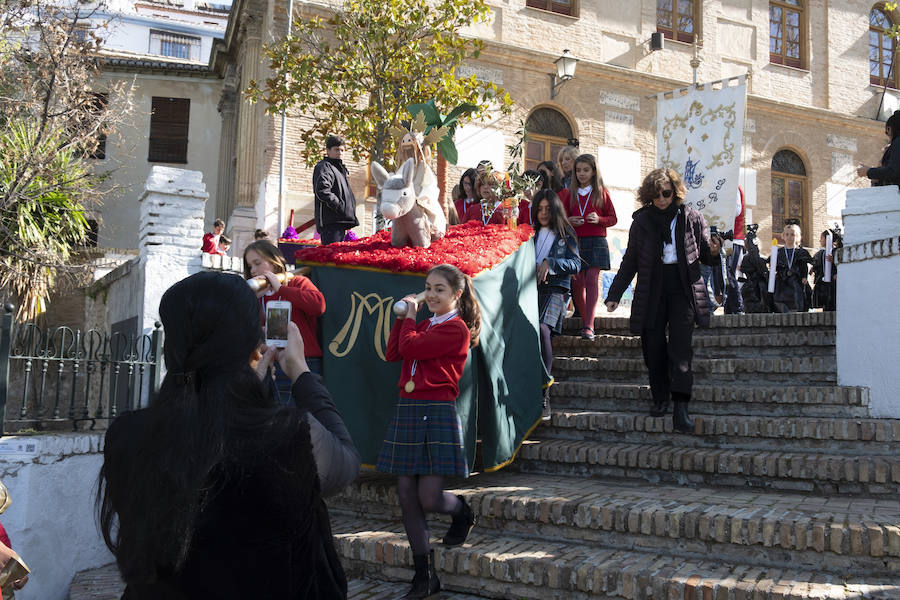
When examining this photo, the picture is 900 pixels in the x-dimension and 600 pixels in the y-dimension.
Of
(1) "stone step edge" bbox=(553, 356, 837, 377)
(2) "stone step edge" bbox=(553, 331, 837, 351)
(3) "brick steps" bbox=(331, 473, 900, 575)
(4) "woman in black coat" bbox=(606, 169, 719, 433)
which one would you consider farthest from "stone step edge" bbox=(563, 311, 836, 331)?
(3) "brick steps" bbox=(331, 473, 900, 575)

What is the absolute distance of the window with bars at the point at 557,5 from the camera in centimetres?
1800

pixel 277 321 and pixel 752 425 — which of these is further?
pixel 752 425

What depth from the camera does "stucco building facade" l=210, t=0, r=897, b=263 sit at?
1677 centimetres

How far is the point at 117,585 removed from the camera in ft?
16.9

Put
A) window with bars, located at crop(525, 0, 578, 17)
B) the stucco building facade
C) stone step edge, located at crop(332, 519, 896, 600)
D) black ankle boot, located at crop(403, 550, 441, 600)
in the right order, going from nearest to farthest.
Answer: stone step edge, located at crop(332, 519, 896, 600), black ankle boot, located at crop(403, 550, 441, 600), the stucco building facade, window with bars, located at crop(525, 0, 578, 17)

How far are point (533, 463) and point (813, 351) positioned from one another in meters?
2.58

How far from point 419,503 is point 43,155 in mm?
8566

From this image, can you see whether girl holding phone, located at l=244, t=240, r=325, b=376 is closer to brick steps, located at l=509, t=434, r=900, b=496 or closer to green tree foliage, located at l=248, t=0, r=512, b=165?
brick steps, located at l=509, t=434, r=900, b=496

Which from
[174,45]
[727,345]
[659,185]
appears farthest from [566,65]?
[174,45]

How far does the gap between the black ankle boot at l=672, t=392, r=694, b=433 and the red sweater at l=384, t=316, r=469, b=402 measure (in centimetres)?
180

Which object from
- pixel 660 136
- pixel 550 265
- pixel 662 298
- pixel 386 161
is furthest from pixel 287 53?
pixel 662 298

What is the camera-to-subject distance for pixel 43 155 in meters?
10.5

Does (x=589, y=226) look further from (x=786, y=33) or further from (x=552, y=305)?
(x=786, y=33)

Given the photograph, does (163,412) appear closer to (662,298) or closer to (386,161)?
(662,298)
